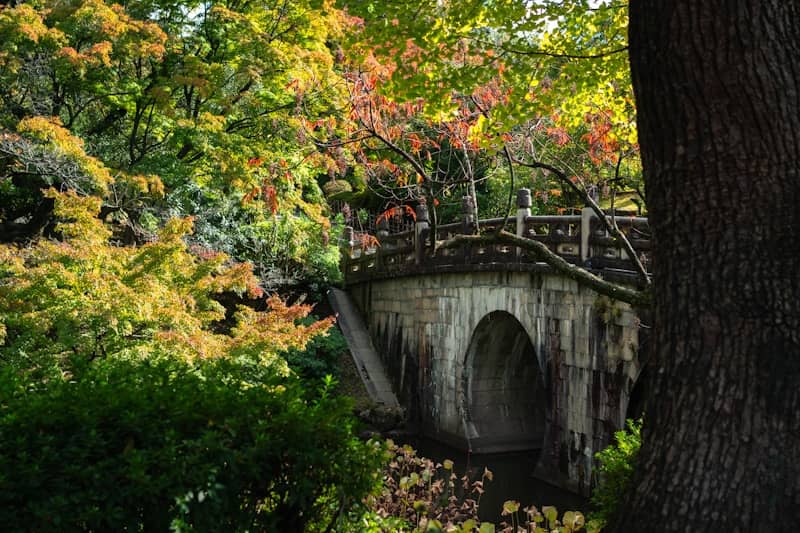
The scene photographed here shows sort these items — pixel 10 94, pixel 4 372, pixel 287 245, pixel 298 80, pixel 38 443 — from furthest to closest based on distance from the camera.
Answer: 1. pixel 287 245
2. pixel 298 80
3. pixel 10 94
4. pixel 4 372
5. pixel 38 443

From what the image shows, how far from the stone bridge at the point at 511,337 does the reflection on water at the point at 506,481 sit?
22cm

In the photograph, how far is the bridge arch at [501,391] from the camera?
50.3 ft

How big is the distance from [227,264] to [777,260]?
1192 cm

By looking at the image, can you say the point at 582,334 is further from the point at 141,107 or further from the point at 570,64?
the point at 141,107

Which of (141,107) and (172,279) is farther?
(141,107)

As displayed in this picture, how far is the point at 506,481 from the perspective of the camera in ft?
43.3

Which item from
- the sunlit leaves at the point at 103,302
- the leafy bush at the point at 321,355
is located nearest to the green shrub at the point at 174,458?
the sunlit leaves at the point at 103,302

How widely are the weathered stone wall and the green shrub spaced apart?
804cm

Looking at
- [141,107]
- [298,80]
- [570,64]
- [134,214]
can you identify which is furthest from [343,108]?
[570,64]

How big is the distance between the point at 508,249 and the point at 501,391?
127 inches

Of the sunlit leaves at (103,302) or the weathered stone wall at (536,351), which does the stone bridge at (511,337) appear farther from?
the sunlit leaves at (103,302)

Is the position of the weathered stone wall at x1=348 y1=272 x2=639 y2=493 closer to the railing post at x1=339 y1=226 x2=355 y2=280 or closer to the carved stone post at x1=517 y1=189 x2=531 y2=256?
the carved stone post at x1=517 y1=189 x2=531 y2=256

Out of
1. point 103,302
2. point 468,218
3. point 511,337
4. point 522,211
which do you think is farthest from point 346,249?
point 103,302

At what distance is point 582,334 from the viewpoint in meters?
12.2
